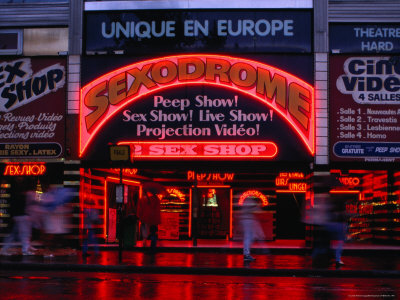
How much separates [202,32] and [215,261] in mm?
8015

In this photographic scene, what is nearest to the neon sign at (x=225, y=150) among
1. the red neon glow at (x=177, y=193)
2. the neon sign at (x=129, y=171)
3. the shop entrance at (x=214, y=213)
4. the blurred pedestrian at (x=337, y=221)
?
the neon sign at (x=129, y=171)

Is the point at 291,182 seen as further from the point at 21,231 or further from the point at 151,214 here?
the point at 21,231

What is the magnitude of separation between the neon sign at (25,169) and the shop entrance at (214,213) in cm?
759

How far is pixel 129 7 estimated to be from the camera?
22.2 m

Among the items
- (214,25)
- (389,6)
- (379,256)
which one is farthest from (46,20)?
(379,256)

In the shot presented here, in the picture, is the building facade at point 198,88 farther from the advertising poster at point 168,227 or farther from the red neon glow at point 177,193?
the red neon glow at point 177,193

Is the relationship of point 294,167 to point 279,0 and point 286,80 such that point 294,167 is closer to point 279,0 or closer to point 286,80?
point 286,80

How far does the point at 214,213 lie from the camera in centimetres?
2759

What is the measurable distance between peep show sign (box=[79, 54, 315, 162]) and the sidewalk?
3072mm

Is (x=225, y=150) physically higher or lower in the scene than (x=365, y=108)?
lower

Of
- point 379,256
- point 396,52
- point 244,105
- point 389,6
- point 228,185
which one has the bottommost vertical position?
point 379,256

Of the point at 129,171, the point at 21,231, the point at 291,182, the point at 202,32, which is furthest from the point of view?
the point at 291,182

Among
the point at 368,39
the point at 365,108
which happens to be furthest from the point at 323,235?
the point at 368,39

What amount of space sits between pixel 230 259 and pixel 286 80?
248 inches
